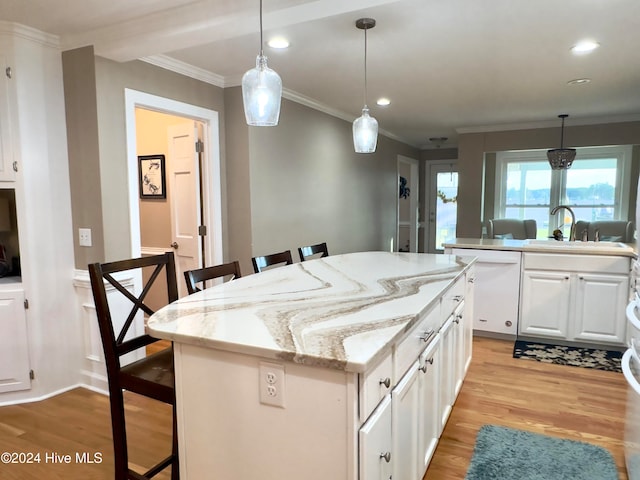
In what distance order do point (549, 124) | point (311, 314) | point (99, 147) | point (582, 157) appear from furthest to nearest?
point (582, 157)
point (549, 124)
point (99, 147)
point (311, 314)

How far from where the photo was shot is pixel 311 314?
1.45 meters

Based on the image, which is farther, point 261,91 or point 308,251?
point 308,251

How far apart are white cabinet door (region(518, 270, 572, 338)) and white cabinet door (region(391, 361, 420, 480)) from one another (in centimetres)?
250

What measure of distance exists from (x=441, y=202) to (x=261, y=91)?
7.11 m

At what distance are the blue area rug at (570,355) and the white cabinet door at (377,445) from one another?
2636 mm

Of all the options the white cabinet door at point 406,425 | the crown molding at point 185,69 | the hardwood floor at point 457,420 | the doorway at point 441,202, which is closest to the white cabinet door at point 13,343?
the hardwood floor at point 457,420

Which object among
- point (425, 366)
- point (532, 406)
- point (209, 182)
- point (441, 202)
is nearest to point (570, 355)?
point (532, 406)

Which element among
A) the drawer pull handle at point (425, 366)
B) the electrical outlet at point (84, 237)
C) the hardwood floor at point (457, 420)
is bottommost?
the hardwood floor at point (457, 420)

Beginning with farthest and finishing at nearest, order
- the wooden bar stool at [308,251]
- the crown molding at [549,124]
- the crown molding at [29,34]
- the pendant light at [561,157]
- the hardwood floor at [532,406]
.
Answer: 1. the crown molding at [549,124]
2. the pendant light at [561,157]
3. the wooden bar stool at [308,251]
4. the crown molding at [29,34]
5. the hardwood floor at [532,406]

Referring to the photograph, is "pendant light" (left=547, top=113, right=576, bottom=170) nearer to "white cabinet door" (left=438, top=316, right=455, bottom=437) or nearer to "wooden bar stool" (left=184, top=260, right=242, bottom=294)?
"white cabinet door" (left=438, top=316, right=455, bottom=437)

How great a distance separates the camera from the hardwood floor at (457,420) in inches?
82.0

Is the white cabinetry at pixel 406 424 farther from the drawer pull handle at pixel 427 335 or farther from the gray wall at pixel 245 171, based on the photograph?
the gray wall at pixel 245 171

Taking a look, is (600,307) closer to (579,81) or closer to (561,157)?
(579,81)

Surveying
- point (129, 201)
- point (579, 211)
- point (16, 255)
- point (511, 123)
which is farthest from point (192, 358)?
point (579, 211)
